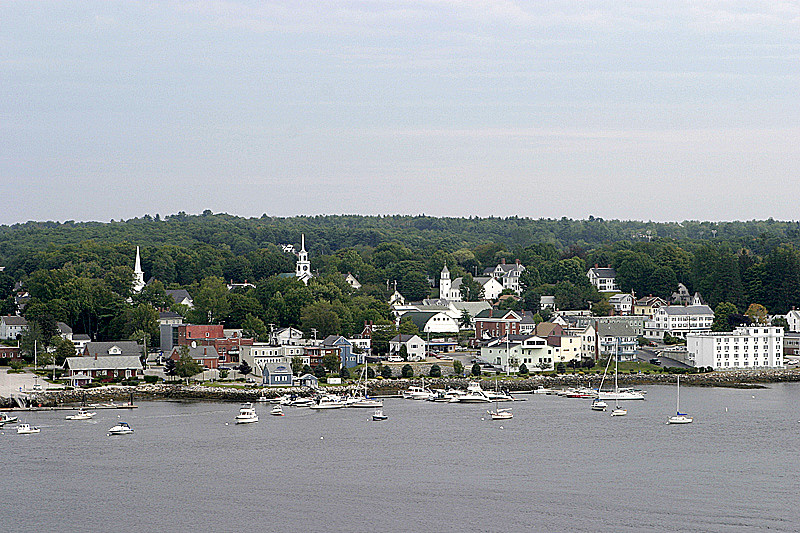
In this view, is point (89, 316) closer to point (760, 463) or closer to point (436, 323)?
point (436, 323)

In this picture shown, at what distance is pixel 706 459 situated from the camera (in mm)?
25453

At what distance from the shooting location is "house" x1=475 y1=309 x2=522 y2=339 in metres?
51.7

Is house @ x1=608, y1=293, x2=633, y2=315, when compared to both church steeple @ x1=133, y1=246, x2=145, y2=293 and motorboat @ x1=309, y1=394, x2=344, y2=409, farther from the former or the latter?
motorboat @ x1=309, y1=394, x2=344, y2=409

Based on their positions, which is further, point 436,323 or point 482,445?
point 436,323

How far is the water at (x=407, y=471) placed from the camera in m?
20.0

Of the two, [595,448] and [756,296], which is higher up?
[756,296]

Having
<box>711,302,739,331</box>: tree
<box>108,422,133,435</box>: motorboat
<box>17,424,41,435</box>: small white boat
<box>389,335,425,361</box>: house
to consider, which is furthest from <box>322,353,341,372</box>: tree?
<box>711,302,739,331</box>: tree

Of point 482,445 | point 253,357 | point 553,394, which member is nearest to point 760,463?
point 482,445

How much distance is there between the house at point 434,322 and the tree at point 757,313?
1358cm

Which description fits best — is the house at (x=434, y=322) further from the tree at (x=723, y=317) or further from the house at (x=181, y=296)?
the tree at (x=723, y=317)

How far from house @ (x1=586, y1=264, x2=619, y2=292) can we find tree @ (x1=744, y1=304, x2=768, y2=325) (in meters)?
12.2

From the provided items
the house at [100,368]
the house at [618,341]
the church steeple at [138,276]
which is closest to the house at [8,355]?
the house at [100,368]

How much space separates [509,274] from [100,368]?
34217 millimetres

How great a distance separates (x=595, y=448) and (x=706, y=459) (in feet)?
8.55
